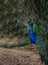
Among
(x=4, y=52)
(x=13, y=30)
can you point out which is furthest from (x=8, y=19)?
(x=4, y=52)

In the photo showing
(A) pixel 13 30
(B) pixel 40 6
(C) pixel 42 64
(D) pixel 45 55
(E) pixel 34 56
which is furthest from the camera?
(A) pixel 13 30

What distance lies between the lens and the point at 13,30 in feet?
27.0

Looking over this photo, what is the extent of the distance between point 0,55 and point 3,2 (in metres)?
3.70

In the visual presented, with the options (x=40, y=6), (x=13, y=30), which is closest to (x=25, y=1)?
(x=40, y=6)

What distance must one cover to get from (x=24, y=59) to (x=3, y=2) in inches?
152

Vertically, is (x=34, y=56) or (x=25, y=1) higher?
(x=25, y=1)

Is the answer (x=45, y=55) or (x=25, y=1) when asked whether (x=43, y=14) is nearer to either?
(x=25, y=1)

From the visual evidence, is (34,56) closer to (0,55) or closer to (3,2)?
(0,55)

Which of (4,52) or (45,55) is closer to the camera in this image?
(45,55)

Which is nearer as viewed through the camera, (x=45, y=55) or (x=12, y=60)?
(x=45, y=55)

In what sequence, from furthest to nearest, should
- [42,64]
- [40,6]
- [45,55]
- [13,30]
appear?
[13,30]
[42,64]
[45,55]
[40,6]

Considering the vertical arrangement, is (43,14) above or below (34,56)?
above

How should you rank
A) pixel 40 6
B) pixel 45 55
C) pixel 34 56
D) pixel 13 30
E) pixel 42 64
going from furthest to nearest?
pixel 13 30 < pixel 34 56 < pixel 42 64 < pixel 45 55 < pixel 40 6

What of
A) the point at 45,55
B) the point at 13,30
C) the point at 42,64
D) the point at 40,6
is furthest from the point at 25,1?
the point at 13,30
